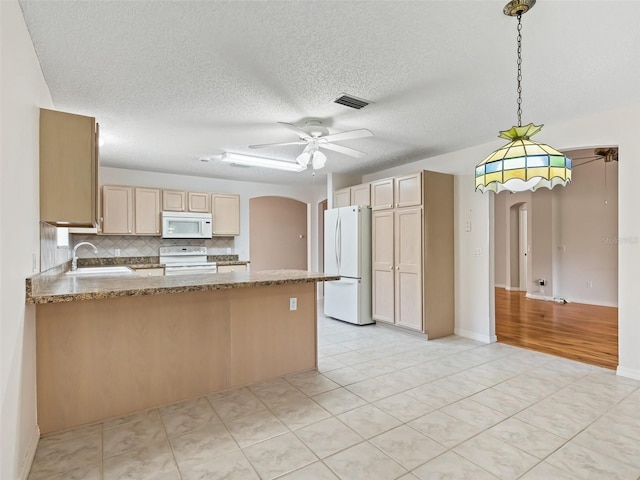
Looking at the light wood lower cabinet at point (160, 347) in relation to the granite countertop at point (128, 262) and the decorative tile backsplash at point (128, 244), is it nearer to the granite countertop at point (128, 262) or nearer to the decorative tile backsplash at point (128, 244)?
the granite countertop at point (128, 262)

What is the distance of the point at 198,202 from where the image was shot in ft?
19.8

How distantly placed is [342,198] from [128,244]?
3547 mm

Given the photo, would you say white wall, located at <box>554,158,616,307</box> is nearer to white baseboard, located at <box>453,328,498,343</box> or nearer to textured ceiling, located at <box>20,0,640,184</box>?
white baseboard, located at <box>453,328,498,343</box>

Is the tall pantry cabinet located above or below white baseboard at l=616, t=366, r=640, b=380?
above

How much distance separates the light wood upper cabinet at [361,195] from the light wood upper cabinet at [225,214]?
2.12 metres

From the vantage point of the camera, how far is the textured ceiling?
6.31 feet

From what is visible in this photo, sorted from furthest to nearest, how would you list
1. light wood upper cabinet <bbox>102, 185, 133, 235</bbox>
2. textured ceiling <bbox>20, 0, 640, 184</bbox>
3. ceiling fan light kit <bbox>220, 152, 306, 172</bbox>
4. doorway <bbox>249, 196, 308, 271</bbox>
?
1. doorway <bbox>249, 196, 308, 271</bbox>
2. light wood upper cabinet <bbox>102, 185, 133, 235</bbox>
3. ceiling fan light kit <bbox>220, 152, 306, 172</bbox>
4. textured ceiling <bbox>20, 0, 640, 184</bbox>

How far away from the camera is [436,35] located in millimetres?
2121

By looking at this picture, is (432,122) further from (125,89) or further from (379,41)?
(125,89)

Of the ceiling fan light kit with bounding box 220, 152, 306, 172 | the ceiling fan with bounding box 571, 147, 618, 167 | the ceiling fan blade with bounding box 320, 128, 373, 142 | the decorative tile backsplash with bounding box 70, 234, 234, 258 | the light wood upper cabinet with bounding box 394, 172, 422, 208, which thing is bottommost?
the decorative tile backsplash with bounding box 70, 234, 234, 258

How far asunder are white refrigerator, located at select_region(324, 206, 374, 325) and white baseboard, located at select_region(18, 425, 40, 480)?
3823mm

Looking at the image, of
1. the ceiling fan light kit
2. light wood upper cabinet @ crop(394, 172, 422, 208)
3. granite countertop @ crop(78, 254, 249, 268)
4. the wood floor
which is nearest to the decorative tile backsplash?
granite countertop @ crop(78, 254, 249, 268)

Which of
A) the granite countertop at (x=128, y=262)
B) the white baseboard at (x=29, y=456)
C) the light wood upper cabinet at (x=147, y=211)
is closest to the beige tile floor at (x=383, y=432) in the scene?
the white baseboard at (x=29, y=456)

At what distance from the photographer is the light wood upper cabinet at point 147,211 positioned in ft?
18.1
